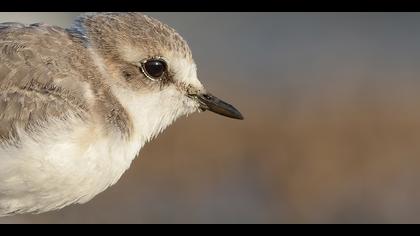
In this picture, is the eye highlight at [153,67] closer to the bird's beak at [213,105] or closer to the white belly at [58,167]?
the bird's beak at [213,105]

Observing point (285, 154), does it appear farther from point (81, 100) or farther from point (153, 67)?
point (81, 100)

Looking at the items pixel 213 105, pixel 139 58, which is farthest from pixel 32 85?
pixel 213 105

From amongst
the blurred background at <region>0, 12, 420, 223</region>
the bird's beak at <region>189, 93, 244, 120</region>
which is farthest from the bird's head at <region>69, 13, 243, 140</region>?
the blurred background at <region>0, 12, 420, 223</region>

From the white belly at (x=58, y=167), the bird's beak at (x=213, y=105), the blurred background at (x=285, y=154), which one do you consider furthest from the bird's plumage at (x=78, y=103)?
the blurred background at (x=285, y=154)

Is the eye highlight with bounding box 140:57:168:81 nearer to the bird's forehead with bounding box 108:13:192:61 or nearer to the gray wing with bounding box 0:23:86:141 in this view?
the bird's forehead with bounding box 108:13:192:61

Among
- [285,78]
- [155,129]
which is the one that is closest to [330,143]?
[285,78]
